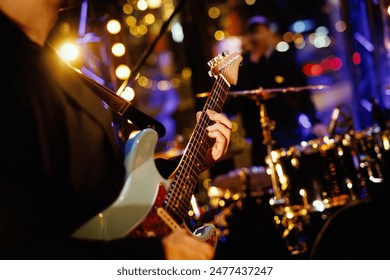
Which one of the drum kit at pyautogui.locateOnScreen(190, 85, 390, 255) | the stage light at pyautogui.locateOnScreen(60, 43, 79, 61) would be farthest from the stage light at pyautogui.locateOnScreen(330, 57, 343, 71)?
the stage light at pyautogui.locateOnScreen(60, 43, 79, 61)

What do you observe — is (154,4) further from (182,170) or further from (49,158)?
(49,158)

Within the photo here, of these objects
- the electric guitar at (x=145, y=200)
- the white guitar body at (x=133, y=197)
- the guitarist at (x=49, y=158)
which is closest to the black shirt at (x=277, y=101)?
the electric guitar at (x=145, y=200)

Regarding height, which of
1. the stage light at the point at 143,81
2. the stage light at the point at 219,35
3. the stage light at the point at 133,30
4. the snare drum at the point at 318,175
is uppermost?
the stage light at the point at 133,30

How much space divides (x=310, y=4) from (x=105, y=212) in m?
14.7

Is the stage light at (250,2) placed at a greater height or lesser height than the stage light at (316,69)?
greater

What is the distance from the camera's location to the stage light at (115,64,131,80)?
4992 mm

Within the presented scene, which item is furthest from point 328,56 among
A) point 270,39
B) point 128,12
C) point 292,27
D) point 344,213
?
point 344,213

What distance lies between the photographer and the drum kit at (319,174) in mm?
4531

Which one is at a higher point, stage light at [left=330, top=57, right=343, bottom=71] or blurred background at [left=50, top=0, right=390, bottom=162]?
blurred background at [left=50, top=0, right=390, bottom=162]

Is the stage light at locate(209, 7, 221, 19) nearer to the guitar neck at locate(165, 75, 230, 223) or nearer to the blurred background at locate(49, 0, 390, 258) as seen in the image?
the blurred background at locate(49, 0, 390, 258)

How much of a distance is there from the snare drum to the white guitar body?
298 cm

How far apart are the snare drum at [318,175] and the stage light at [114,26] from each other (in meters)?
1.88

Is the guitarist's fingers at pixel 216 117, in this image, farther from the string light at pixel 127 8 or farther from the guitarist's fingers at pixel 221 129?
the string light at pixel 127 8

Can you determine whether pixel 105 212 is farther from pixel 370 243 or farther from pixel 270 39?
pixel 270 39
